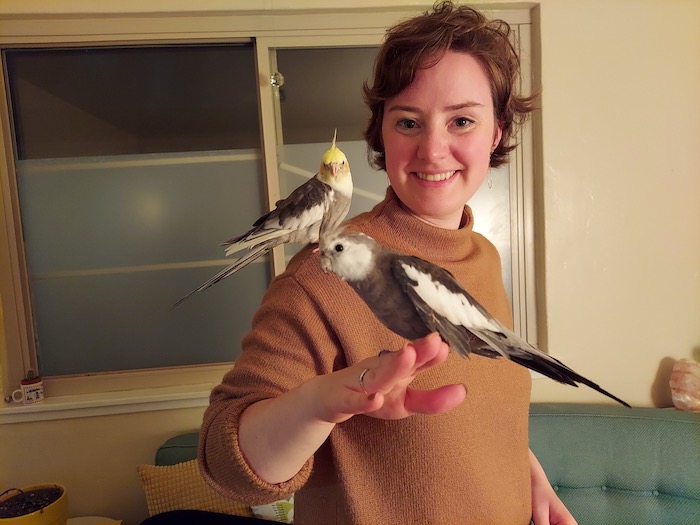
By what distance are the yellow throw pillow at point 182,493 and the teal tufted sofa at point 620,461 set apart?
4.4 inches

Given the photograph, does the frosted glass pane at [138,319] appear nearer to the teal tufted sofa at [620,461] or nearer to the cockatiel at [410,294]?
the teal tufted sofa at [620,461]

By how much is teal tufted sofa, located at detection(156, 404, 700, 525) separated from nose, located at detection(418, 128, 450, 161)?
1.40m

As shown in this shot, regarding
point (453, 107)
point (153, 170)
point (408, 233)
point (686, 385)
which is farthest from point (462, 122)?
point (686, 385)

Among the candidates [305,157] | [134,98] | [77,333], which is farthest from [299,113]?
[77,333]

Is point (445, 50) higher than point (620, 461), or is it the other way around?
point (445, 50)

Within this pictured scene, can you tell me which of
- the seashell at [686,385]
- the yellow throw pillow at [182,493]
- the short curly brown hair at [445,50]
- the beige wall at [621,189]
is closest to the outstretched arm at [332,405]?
the short curly brown hair at [445,50]

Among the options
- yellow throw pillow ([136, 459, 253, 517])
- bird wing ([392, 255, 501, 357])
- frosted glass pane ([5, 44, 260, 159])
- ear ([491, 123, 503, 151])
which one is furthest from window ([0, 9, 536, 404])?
bird wing ([392, 255, 501, 357])

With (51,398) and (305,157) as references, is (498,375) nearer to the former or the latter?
(305,157)

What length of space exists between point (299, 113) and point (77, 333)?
1.25 metres

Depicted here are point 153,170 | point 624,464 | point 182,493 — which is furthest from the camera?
point 153,170

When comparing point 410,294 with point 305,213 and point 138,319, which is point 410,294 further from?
point 138,319

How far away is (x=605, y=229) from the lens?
1.68m

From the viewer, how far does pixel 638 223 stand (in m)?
1.69

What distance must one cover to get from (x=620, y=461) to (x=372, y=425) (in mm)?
1403
